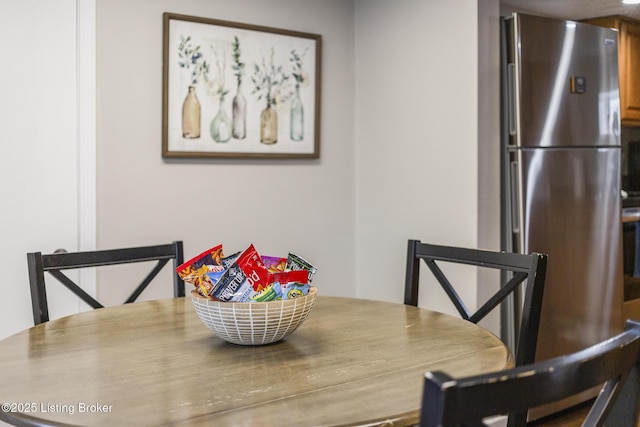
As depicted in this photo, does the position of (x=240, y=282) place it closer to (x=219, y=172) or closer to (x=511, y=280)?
(x=511, y=280)

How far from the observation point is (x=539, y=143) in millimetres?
2797

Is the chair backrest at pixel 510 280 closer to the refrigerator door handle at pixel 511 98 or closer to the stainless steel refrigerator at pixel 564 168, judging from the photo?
the stainless steel refrigerator at pixel 564 168

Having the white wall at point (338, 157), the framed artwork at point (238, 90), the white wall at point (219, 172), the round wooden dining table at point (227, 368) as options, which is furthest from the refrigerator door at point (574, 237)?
the round wooden dining table at point (227, 368)

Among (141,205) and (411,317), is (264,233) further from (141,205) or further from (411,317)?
(411,317)

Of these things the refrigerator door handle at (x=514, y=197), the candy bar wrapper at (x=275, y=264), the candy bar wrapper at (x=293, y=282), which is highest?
the refrigerator door handle at (x=514, y=197)

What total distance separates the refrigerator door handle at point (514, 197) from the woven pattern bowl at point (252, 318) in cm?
159

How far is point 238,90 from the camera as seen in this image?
305 centimetres

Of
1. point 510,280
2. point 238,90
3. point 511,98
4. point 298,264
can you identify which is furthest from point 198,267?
point 511,98

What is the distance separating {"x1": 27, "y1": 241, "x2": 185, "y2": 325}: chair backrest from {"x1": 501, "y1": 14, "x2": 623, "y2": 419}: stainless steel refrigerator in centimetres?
153

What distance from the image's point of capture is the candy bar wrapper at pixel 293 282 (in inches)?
58.7

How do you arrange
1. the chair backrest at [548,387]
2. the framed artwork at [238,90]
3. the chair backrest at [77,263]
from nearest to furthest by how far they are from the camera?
the chair backrest at [548,387] → the chair backrest at [77,263] → the framed artwork at [238,90]

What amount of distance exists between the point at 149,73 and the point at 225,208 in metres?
0.71

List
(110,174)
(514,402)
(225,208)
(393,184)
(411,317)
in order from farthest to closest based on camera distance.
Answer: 1. (393,184)
2. (225,208)
3. (110,174)
4. (411,317)
5. (514,402)

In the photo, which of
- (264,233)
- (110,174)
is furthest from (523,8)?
(110,174)
